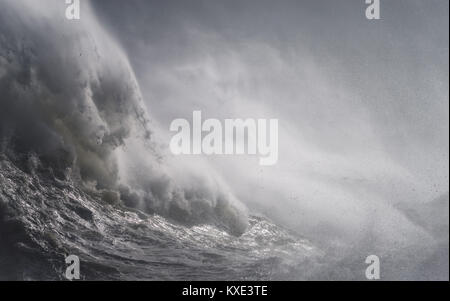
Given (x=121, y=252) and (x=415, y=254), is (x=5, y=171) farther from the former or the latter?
(x=415, y=254)

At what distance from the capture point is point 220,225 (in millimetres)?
72625

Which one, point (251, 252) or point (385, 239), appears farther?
point (385, 239)

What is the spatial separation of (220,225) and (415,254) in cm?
4198

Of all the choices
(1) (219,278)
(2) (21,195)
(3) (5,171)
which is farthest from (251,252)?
(3) (5,171)

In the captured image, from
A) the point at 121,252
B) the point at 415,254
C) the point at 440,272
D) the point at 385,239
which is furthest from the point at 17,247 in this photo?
the point at 385,239

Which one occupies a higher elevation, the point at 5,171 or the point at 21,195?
the point at 5,171
